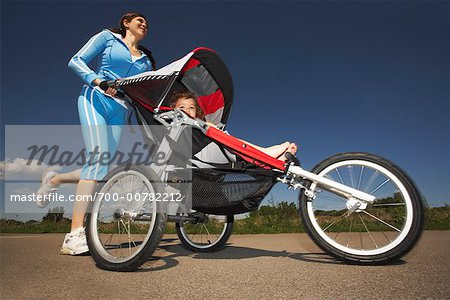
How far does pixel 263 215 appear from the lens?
6809 mm

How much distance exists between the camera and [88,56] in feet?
11.5

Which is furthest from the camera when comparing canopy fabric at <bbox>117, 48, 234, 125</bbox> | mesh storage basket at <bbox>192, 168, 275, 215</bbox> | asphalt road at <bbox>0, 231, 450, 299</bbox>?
canopy fabric at <bbox>117, 48, 234, 125</bbox>

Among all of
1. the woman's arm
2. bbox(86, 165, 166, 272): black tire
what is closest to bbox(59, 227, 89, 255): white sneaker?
bbox(86, 165, 166, 272): black tire

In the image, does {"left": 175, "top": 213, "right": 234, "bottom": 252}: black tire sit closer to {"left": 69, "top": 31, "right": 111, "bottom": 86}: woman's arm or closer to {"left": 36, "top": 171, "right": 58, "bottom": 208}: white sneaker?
{"left": 36, "top": 171, "right": 58, "bottom": 208}: white sneaker

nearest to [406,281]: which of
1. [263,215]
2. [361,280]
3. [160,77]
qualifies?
[361,280]

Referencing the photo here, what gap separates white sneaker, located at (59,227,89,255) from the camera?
3201 millimetres

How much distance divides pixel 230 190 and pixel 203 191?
0.75ft

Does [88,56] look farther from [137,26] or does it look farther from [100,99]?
[137,26]

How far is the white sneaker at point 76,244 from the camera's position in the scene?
3.20 metres

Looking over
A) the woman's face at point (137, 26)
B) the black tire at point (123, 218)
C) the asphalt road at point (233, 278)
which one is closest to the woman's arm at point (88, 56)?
→ the woman's face at point (137, 26)

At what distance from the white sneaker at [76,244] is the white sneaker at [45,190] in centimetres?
100

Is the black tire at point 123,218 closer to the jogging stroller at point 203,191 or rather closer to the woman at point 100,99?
the jogging stroller at point 203,191

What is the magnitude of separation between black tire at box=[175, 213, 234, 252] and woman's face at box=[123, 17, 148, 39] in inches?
82.6

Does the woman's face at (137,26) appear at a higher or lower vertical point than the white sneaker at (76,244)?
higher
